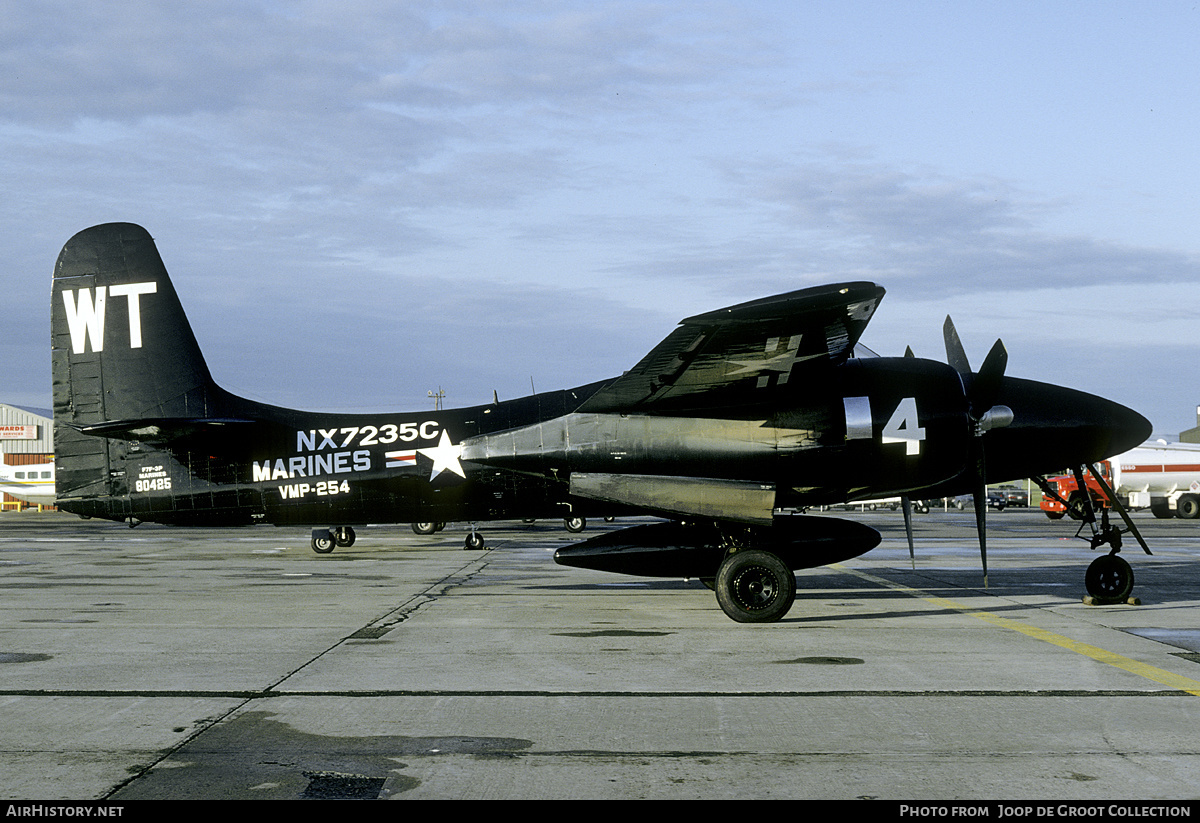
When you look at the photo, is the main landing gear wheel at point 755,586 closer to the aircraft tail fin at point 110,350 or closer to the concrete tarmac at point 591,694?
the concrete tarmac at point 591,694

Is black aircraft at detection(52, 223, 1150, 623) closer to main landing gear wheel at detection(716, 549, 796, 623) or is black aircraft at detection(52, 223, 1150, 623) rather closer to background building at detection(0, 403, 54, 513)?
main landing gear wheel at detection(716, 549, 796, 623)

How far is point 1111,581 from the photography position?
44.3ft

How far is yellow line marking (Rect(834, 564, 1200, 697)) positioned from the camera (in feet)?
26.7

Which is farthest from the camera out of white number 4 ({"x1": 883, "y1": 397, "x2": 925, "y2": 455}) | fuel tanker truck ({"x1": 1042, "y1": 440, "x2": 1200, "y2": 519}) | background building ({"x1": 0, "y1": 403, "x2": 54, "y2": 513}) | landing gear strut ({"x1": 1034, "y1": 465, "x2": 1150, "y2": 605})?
background building ({"x1": 0, "y1": 403, "x2": 54, "y2": 513})

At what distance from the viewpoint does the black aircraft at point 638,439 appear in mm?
12039

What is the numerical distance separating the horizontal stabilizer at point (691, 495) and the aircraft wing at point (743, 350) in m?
0.97

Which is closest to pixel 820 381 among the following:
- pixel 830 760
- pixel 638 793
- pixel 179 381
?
pixel 830 760

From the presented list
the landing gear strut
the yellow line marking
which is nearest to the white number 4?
the yellow line marking

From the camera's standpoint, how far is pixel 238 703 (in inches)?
289

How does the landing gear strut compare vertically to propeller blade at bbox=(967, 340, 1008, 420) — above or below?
below

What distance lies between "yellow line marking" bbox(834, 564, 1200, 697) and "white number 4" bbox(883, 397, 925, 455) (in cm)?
234

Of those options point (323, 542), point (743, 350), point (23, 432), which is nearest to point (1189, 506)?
point (323, 542)

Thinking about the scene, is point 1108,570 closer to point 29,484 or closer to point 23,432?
point 29,484
